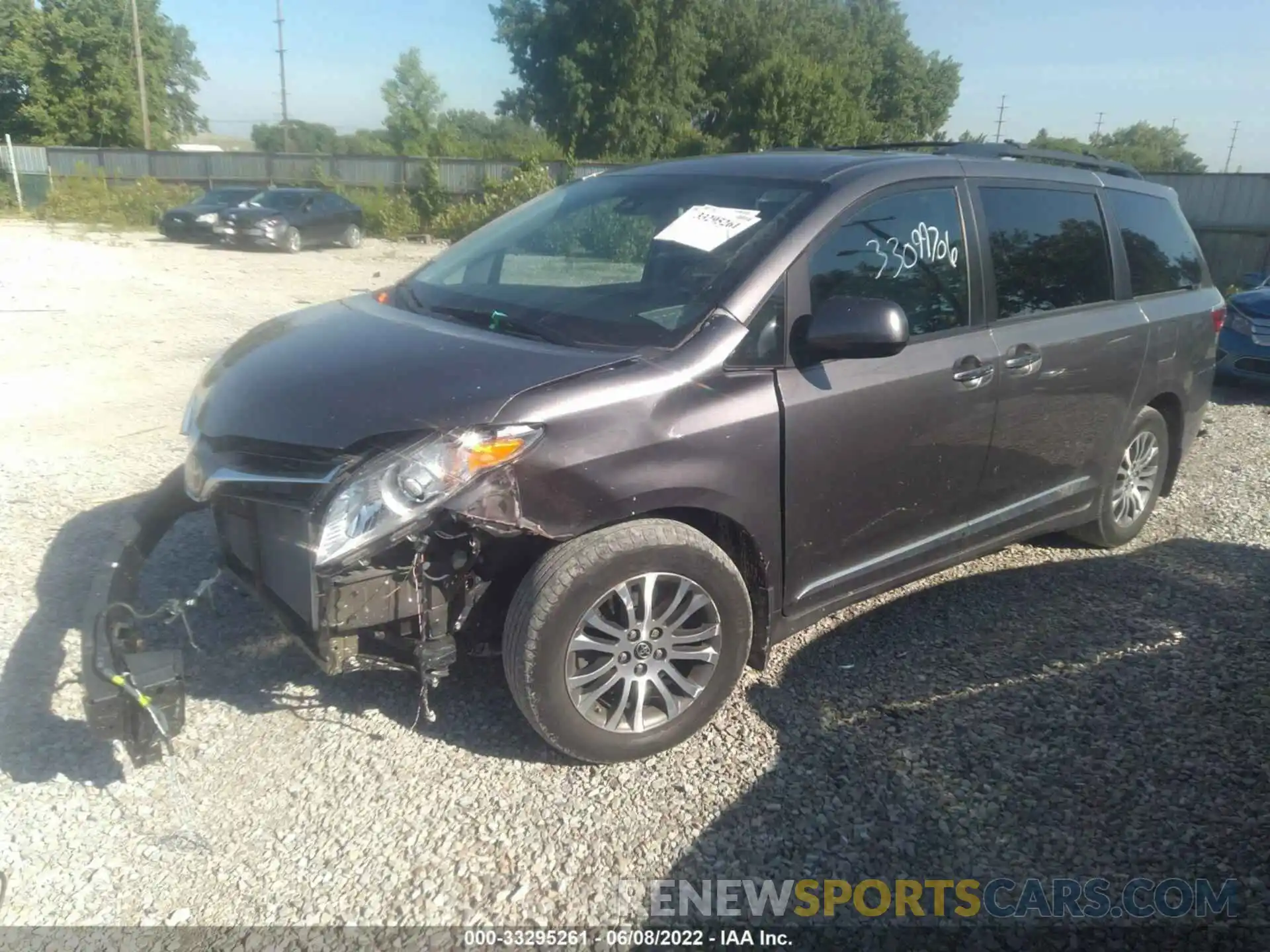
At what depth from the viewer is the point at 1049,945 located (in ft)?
8.13

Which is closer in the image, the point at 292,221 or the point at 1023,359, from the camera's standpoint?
the point at 1023,359

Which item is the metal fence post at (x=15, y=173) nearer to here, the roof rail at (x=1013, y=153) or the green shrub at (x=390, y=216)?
the green shrub at (x=390, y=216)

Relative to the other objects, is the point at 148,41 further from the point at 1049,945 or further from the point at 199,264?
the point at 1049,945

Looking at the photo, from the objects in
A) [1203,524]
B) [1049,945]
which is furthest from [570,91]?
[1049,945]

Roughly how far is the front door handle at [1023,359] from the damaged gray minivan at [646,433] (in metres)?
0.02

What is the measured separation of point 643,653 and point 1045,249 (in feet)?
8.49

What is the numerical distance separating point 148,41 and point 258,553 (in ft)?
200

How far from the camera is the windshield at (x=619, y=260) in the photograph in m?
3.23

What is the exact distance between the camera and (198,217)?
2273 cm

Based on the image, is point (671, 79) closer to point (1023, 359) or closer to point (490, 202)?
point (490, 202)

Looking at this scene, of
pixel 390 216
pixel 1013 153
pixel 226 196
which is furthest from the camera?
pixel 390 216

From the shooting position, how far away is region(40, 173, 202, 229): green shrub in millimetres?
29281

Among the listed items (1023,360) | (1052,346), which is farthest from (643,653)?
Answer: (1052,346)

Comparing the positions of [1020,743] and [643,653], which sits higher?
[643,653]
